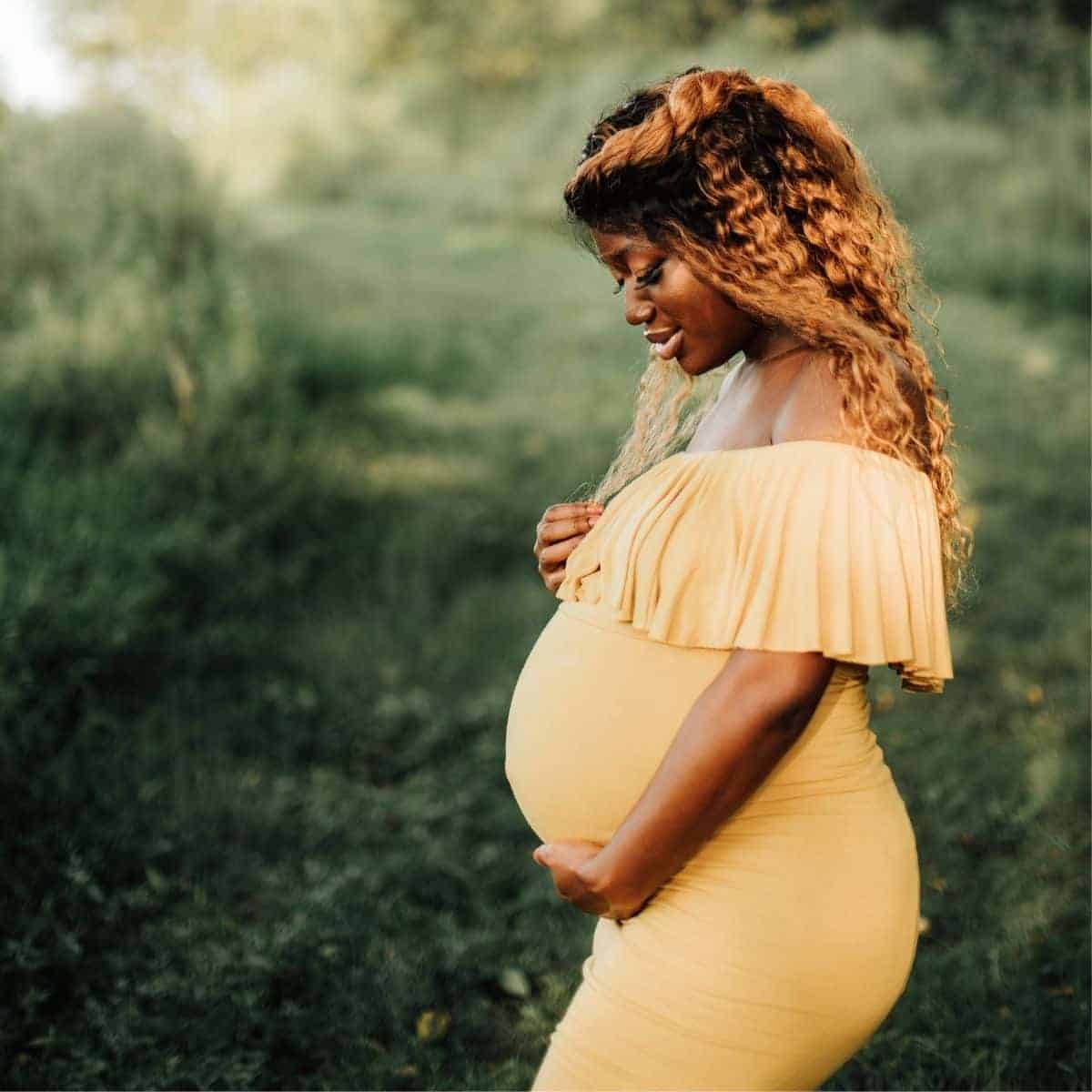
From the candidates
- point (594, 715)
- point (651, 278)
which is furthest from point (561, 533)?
point (651, 278)

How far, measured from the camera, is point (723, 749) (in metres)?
1.50

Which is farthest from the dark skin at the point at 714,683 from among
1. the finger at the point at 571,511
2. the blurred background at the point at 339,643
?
the blurred background at the point at 339,643

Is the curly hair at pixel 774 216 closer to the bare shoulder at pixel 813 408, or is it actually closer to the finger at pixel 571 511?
the bare shoulder at pixel 813 408

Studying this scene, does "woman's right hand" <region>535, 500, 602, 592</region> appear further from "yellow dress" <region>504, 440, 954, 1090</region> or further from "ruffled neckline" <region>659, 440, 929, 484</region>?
"ruffled neckline" <region>659, 440, 929, 484</region>

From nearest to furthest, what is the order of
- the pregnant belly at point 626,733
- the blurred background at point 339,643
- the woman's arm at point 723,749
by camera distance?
the woman's arm at point 723,749 → the pregnant belly at point 626,733 → the blurred background at point 339,643

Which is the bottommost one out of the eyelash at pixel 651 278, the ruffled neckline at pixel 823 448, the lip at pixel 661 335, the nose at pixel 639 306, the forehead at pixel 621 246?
the ruffled neckline at pixel 823 448

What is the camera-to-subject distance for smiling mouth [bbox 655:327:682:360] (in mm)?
1702

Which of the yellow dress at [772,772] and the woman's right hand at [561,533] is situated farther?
the woman's right hand at [561,533]

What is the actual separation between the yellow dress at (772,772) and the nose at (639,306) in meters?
0.20

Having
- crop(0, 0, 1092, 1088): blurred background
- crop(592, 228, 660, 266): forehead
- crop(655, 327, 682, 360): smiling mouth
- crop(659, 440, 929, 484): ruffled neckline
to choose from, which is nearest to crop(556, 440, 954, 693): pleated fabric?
crop(659, 440, 929, 484): ruffled neckline

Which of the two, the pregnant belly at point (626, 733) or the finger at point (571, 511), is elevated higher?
the finger at point (571, 511)

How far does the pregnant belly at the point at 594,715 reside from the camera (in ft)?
5.38

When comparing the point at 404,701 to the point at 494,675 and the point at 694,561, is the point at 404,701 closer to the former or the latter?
the point at 494,675

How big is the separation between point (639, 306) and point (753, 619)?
479 mm
